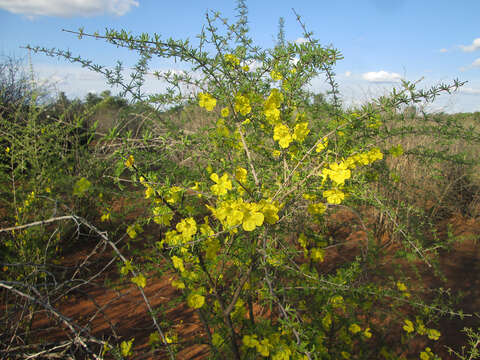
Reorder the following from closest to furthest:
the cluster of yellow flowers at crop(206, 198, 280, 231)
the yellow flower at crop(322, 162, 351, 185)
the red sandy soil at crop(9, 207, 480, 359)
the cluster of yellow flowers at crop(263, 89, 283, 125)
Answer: the cluster of yellow flowers at crop(206, 198, 280, 231)
the yellow flower at crop(322, 162, 351, 185)
the cluster of yellow flowers at crop(263, 89, 283, 125)
the red sandy soil at crop(9, 207, 480, 359)

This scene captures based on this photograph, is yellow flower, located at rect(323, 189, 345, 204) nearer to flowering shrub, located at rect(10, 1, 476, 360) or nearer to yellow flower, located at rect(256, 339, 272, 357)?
flowering shrub, located at rect(10, 1, 476, 360)

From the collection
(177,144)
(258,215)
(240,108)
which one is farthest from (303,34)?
(258,215)

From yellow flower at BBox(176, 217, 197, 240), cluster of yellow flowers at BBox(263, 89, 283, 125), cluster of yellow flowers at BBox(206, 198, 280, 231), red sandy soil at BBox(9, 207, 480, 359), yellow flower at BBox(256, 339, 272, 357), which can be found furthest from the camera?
red sandy soil at BBox(9, 207, 480, 359)

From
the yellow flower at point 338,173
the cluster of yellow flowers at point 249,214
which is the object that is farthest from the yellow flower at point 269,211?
the yellow flower at point 338,173

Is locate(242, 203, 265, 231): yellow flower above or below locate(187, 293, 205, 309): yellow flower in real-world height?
above

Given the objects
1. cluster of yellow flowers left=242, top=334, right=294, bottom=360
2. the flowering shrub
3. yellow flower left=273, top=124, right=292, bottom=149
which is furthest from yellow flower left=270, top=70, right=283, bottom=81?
cluster of yellow flowers left=242, top=334, right=294, bottom=360

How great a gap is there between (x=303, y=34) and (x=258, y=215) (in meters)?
1.13

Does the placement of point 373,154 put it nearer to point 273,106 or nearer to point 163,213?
point 273,106

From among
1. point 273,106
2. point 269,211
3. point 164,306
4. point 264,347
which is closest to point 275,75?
point 273,106

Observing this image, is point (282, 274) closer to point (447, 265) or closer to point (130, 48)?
point (130, 48)

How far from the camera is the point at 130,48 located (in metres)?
1.24

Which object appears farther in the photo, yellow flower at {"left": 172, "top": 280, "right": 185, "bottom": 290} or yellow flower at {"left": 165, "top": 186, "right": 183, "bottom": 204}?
yellow flower at {"left": 172, "top": 280, "right": 185, "bottom": 290}

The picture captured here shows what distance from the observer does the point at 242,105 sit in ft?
4.49

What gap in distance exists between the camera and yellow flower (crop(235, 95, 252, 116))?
1354 millimetres
